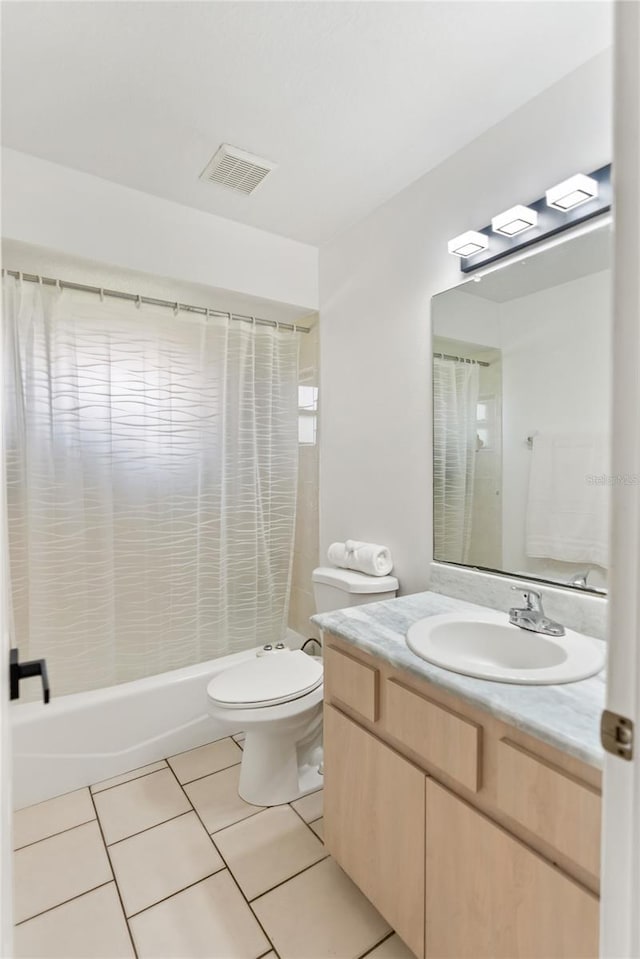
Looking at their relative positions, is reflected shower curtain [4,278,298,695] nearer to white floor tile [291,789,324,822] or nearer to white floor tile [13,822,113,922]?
white floor tile [13,822,113,922]

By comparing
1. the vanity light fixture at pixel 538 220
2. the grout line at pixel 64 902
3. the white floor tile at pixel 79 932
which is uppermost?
the vanity light fixture at pixel 538 220

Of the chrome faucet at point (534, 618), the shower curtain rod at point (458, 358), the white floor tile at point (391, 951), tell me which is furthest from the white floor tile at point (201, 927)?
the shower curtain rod at point (458, 358)

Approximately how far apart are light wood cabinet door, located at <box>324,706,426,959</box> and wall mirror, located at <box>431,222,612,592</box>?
71 cm

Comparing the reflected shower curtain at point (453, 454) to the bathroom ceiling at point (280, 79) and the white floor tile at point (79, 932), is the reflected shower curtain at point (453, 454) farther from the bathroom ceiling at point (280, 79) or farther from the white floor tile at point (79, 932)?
the white floor tile at point (79, 932)

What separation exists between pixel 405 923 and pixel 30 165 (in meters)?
2.69

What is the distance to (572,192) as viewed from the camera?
1312 mm

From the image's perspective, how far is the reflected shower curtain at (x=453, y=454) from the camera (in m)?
1.70

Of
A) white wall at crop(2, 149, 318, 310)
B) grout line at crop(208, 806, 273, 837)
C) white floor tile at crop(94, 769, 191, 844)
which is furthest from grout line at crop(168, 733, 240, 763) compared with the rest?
white wall at crop(2, 149, 318, 310)

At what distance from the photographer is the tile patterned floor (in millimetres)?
1258

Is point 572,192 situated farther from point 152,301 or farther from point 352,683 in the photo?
point 152,301

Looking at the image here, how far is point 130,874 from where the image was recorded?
147 cm

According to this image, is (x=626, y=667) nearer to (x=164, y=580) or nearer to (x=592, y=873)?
(x=592, y=873)

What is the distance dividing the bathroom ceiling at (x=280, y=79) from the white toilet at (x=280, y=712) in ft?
5.52

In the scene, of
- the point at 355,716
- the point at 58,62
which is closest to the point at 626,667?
the point at 355,716
